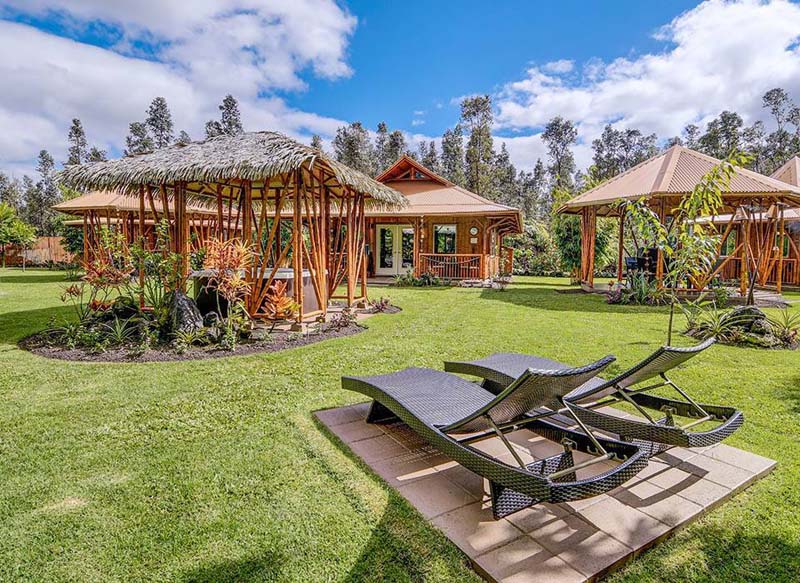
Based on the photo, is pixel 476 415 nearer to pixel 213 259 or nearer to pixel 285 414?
pixel 285 414

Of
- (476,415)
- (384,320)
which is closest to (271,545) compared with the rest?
(476,415)

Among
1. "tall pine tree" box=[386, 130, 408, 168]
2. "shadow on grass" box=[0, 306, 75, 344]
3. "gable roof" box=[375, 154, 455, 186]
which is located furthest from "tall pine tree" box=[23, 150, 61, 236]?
"shadow on grass" box=[0, 306, 75, 344]

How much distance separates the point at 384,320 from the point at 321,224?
2347 mm

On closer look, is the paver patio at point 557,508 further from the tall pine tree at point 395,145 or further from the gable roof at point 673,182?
the tall pine tree at point 395,145

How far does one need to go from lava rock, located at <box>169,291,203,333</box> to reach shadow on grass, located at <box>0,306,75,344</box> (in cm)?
224

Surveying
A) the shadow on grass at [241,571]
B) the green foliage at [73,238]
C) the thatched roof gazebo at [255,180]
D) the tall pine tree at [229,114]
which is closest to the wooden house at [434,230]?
the thatched roof gazebo at [255,180]

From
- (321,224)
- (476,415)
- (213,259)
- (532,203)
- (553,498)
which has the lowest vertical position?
(553,498)

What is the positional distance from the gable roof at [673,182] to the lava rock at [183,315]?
10237mm

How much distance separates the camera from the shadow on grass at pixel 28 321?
25.3 ft

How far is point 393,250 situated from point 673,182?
11.6m

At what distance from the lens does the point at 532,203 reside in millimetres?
46375

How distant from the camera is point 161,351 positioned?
6559 mm

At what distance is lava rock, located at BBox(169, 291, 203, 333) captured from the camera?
706 cm

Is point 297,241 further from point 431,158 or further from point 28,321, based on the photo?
point 431,158
